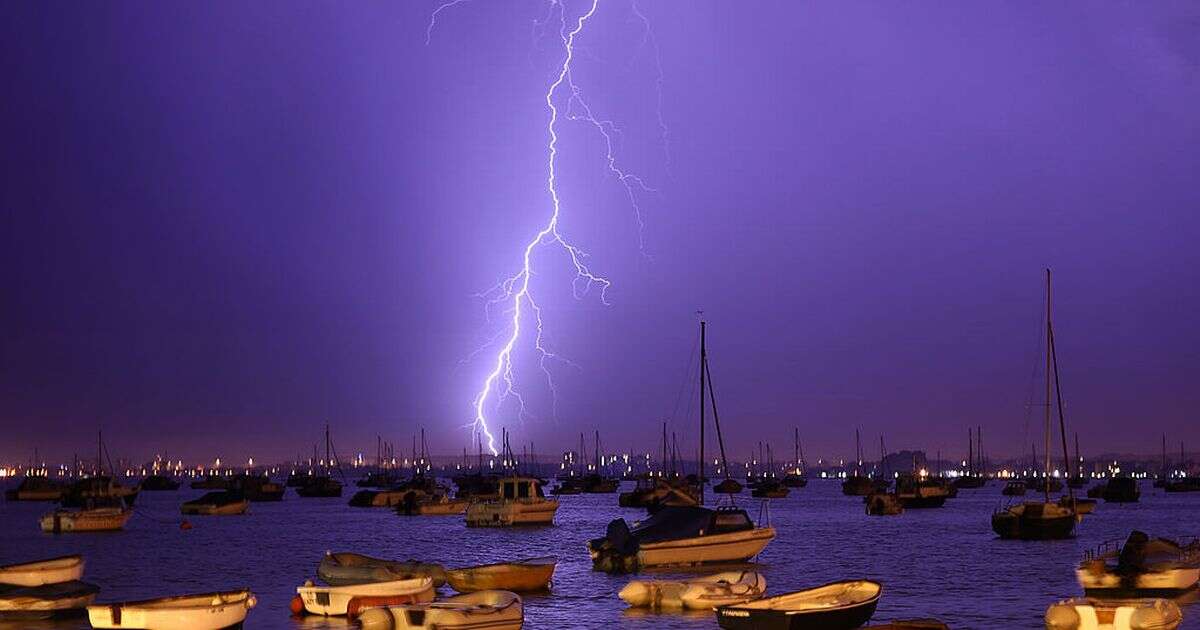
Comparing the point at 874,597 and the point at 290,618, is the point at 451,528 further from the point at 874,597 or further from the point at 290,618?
the point at 874,597

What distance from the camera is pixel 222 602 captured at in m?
28.3

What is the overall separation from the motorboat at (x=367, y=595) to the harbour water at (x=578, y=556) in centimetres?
39

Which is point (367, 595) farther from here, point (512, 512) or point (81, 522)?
point (81, 522)

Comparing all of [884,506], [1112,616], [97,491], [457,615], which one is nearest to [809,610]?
[1112,616]

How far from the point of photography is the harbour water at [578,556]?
37031 millimetres

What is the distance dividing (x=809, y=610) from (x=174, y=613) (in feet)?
42.7

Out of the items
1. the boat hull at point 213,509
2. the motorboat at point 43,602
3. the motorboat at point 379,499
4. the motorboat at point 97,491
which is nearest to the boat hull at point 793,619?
the motorboat at point 43,602

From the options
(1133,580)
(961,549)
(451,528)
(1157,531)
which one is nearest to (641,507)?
(451,528)

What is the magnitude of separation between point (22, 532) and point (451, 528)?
2778cm

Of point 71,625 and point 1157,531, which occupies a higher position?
point 71,625

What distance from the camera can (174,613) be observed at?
2723cm

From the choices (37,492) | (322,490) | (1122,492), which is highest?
(37,492)

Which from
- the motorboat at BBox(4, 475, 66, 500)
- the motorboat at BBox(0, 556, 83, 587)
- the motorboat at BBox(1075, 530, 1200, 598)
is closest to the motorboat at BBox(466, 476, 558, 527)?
the motorboat at BBox(0, 556, 83, 587)

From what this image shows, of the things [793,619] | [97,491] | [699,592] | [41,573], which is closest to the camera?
[793,619]
